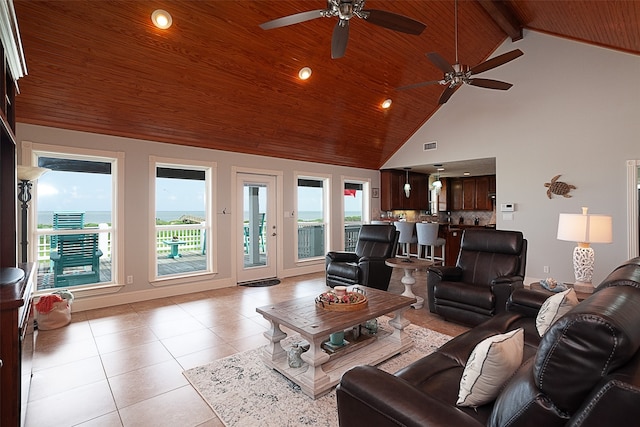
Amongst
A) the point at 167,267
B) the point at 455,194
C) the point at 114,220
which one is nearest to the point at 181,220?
the point at 167,267

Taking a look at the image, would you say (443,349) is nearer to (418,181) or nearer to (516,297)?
(516,297)

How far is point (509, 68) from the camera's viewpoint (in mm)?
5527

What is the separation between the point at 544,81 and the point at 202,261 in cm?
641

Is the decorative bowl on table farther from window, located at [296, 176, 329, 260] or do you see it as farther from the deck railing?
window, located at [296, 176, 329, 260]

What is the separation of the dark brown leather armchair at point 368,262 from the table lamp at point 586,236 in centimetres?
A: 228

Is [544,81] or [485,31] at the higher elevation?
[485,31]

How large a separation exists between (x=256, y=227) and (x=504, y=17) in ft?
17.1

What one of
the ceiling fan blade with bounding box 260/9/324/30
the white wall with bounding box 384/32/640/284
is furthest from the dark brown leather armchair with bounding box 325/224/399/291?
the ceiling fan blade with bounding box 260/9/324/30

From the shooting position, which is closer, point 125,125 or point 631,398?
point 631,398

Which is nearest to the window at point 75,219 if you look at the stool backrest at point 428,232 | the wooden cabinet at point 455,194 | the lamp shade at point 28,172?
the lamp shade at point 28,172

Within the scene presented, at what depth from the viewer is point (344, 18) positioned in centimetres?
246

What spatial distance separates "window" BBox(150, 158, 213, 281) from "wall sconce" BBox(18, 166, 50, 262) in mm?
Result: 1463

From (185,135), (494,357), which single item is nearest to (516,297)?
(494,357)

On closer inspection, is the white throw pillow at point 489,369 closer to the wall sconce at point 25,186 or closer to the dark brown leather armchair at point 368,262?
the dark brown leather armchair at point 368,262
